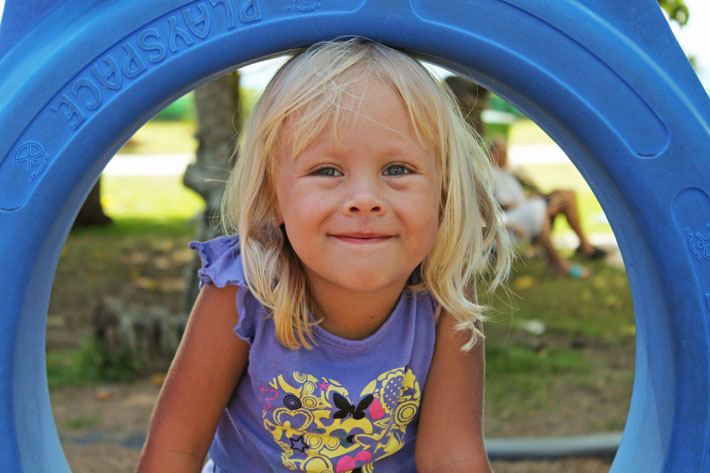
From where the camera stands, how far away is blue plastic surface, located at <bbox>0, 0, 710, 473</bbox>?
1.31 m

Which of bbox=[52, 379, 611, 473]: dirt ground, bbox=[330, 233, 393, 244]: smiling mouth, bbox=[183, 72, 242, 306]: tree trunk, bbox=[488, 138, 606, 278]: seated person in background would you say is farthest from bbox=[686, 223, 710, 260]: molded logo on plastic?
bbox=[488, 138, 606, 278]: seated person in background

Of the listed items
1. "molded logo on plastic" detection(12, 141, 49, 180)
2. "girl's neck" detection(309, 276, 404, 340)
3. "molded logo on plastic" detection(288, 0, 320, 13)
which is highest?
"molded logo on plastic" detection(288, 0, 320, 13)

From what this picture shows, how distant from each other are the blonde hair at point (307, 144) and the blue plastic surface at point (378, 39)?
0.07m

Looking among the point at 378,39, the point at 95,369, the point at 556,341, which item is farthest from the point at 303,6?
the point at 556,341

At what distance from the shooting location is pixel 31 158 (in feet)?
4.31

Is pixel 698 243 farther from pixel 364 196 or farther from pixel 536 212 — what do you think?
pixel 536 212

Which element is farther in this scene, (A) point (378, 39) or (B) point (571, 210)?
(B) point (571, 210)

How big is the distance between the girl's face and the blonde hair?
29 mm

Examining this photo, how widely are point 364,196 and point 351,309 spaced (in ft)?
1.11

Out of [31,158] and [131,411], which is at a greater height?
[31,158]

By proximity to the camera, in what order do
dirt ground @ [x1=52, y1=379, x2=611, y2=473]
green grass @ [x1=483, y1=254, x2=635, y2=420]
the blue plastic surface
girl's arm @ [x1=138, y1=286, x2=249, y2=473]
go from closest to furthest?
the blue plastic surface
girl's arm @ [x1=138, y1=286, x2=249, y2=473]
dirt ground @ [x1=52, y1=379, x2=611, y2=473]
green grass @ [x1=483, y1=254, x2=635, y2=420]

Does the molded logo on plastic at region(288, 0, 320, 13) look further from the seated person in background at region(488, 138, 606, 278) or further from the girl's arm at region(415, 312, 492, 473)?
the seated person in background at region(488, 138, 606, 278)

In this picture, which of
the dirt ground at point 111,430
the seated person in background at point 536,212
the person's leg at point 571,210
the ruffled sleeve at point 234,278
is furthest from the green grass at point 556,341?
the ruffled sleeve at point 234,278

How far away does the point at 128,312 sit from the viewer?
3684 mm
